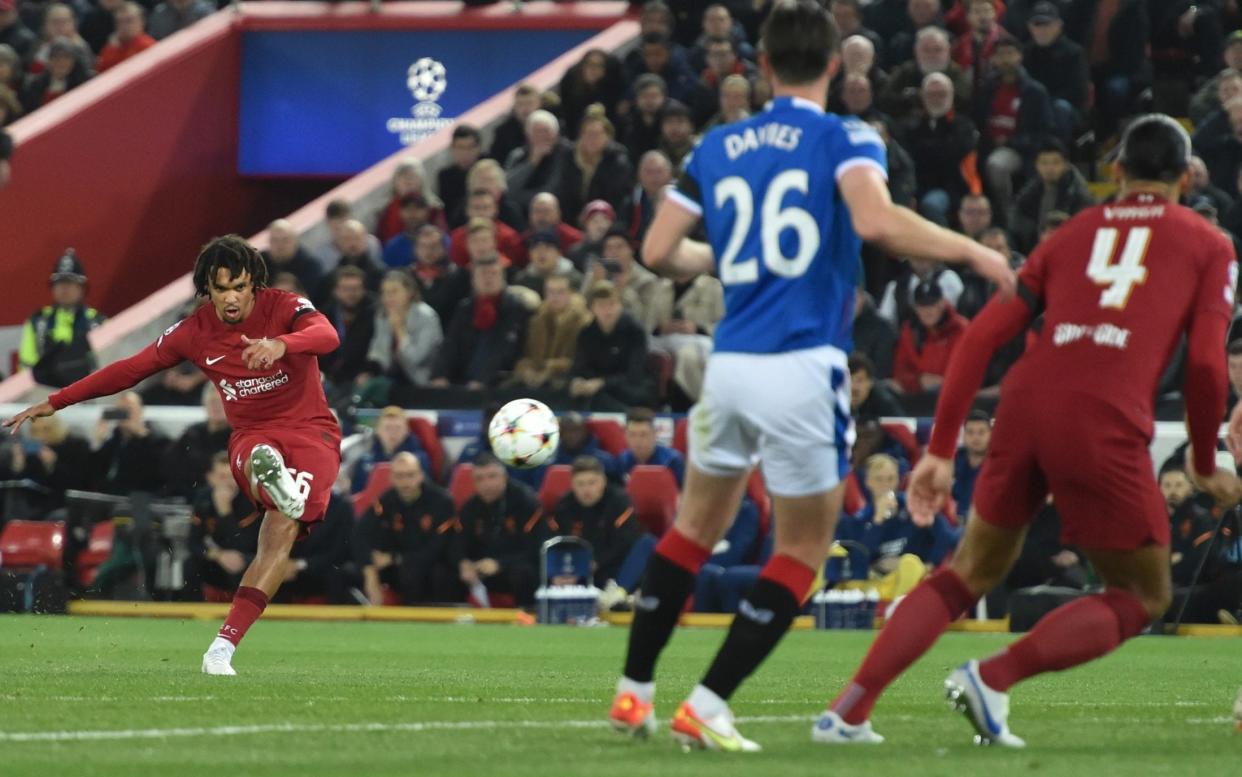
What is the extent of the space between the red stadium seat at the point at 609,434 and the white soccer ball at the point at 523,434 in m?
3.82

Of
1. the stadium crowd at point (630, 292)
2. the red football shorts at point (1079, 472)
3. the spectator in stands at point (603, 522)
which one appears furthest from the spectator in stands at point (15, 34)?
the red football shorts at point (1079, 472)

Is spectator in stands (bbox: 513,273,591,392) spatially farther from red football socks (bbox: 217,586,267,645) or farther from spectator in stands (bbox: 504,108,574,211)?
red football socks (bbox: 217,586,267,645)

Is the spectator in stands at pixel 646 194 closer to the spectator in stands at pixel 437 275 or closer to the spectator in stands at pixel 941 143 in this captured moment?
the spectator in stands at pixel 437 275

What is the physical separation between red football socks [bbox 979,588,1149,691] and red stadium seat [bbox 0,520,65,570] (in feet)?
43.7

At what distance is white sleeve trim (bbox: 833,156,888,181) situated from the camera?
21.8 ft

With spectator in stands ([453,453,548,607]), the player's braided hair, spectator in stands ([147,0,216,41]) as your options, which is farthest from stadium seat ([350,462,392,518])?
spectator in stands ([147,0,216,41])

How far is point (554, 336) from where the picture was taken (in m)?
19.7

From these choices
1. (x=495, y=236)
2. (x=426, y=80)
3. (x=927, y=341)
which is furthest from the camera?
(x=426, y=80)

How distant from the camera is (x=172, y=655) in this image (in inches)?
491

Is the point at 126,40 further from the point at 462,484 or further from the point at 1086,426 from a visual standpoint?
the point at 1086,426

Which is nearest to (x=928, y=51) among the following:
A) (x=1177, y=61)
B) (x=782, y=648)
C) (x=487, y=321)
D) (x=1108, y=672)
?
(x=1177, y=61)

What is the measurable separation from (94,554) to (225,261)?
9.31 metres

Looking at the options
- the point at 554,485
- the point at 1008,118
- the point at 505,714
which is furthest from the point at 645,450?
the point at 505,714

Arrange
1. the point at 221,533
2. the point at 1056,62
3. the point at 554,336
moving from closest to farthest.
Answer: the point at 221,533, the point at 554,336, the point at 1056,62
